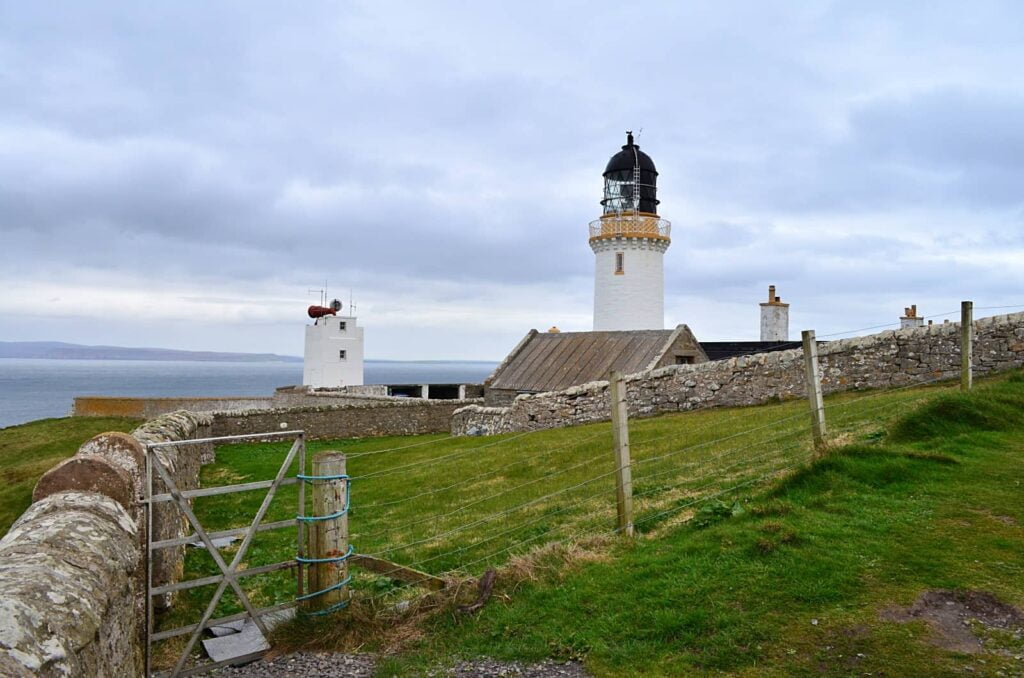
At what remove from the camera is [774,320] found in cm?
3347

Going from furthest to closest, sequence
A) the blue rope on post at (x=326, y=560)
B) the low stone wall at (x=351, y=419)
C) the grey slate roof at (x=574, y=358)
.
→ the low stone wall at (x=351, y=419), the grey slate roof at (x=574, y=358), the blue rope on post at (x=326, y=560)

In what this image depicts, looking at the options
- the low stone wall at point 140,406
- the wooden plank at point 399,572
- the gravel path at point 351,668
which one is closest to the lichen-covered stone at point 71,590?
the gravel path at point 351,668

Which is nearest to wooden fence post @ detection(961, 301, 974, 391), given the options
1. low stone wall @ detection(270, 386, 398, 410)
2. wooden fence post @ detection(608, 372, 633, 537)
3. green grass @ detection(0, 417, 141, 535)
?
wooden fence post @ detection(608, 372, 633, 537)

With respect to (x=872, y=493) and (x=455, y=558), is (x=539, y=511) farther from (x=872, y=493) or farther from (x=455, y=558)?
(x=872, y=493)

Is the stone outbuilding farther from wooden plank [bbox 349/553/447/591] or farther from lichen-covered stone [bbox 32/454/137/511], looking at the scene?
lichen-covered stone [bbox 32/454/137/511]

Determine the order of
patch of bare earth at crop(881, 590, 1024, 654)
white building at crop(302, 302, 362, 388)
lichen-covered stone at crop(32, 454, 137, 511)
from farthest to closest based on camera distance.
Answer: white building at crop(302, 302, 362, 388), lichen-covered stone at crop(32, 454, 137, 511), patch of bare earth at crop(881, 590, 1024, 654)

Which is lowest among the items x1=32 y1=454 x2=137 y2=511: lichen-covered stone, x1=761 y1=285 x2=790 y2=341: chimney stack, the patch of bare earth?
the patch of bare earth

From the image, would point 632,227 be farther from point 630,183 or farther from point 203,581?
point 203,581

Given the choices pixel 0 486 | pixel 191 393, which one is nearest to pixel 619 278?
pixel 0 486

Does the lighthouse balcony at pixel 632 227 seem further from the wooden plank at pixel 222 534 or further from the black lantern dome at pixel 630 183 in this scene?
the wooden plank at pixel 222 534

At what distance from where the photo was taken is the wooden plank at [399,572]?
21.4 feet

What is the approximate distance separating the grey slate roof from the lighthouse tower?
317 inches

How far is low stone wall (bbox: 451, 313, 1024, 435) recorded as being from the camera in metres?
14.8

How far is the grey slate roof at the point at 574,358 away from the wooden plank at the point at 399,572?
14857 millimetres
